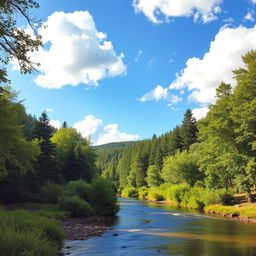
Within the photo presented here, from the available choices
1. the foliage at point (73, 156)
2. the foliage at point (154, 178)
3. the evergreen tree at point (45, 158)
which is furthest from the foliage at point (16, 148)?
the foliage at point (154, 178)

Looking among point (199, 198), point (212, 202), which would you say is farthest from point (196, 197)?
point (212, 202)

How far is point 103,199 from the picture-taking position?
37.7 metres

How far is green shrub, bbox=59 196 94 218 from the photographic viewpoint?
1334 inches

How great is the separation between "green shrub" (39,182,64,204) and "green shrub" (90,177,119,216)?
18.1 ft

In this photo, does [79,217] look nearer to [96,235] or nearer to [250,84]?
[96,235]

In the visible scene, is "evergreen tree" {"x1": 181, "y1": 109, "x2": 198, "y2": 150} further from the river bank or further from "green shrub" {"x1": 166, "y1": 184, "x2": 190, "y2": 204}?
the river bank

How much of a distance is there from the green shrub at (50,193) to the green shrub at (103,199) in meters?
5.53

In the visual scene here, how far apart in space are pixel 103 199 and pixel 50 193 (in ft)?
27.7

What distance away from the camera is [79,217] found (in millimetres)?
33688

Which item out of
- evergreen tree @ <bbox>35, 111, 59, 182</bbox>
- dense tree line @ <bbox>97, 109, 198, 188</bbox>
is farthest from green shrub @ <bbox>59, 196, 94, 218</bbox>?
dense tree line @ <bbox>97, 109, 198, 188</bbox>

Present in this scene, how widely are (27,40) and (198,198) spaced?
4221 centimetres

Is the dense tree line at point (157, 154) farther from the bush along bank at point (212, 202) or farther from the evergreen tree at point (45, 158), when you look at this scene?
the evergreen tree at point (45, 158)

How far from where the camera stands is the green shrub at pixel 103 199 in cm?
3738

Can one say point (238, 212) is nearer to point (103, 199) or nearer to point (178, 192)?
point (103, 199)
